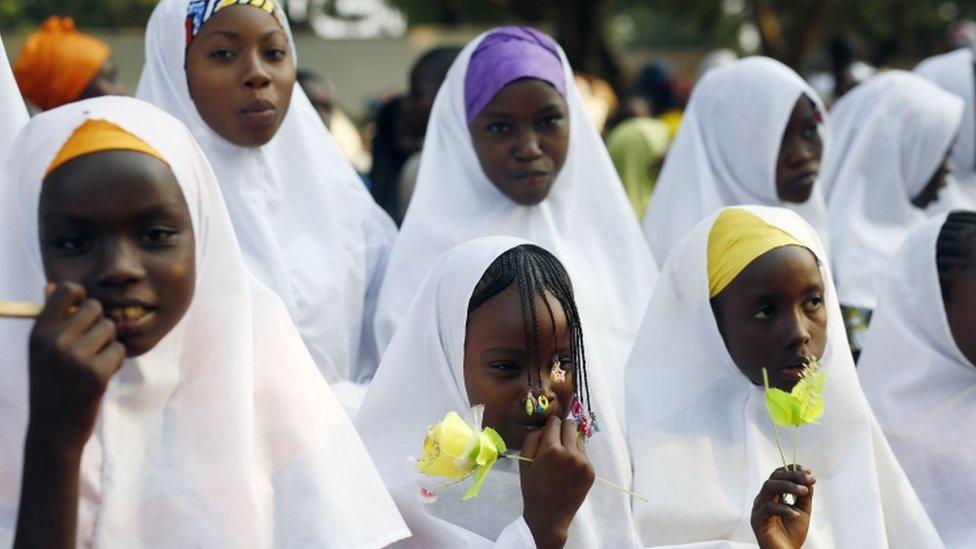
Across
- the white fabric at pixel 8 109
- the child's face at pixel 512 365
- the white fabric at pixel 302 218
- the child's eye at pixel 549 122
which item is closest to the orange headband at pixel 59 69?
the white fabric at pixel 302 218

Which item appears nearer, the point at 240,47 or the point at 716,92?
the point at 240,47

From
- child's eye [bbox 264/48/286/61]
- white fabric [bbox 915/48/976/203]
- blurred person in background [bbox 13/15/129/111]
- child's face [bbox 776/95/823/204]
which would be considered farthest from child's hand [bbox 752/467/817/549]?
white fabric [bbox 915/48/976/203]

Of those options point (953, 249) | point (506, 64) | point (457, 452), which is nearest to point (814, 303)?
point (953, 249)

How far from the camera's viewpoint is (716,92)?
20.8 ft

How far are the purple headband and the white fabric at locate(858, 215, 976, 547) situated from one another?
143 centimetres

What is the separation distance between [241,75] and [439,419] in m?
1.60

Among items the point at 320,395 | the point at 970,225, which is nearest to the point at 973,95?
the point at 970,225

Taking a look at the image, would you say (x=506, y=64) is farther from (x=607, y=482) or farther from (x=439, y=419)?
(x=607, y=482)

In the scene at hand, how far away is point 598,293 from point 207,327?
2.27m

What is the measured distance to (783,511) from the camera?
3.44m

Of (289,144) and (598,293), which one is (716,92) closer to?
(598,293)

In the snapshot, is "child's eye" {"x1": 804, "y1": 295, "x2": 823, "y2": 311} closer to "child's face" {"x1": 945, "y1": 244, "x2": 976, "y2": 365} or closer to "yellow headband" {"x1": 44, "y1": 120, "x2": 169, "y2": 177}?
"child's face" {"x1": 945, "y1": 244, "x2": 976, "y2": 365}

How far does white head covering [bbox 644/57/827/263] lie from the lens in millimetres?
5922

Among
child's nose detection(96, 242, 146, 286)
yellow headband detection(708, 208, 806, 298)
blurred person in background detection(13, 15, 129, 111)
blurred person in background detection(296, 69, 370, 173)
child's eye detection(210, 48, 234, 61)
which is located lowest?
yellow headband detection(708, 208, 806, 298)
